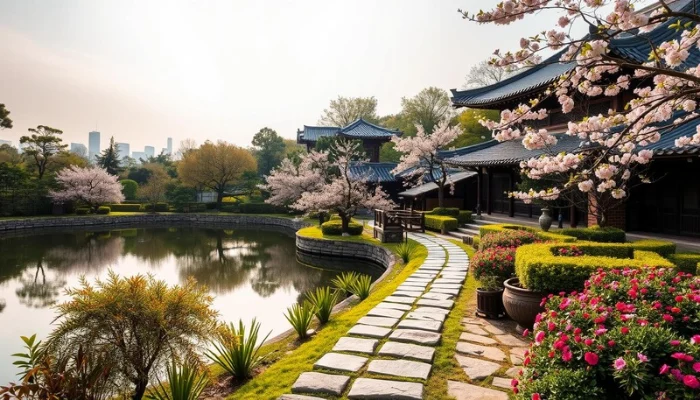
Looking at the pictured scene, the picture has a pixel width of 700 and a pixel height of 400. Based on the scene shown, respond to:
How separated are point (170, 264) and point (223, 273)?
332 centimetres

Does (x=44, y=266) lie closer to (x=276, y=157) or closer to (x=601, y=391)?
(x=601, y=391)

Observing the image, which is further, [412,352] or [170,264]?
[170,264]

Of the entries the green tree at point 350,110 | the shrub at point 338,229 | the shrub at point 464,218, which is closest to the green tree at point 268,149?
the green tree at point 350,110

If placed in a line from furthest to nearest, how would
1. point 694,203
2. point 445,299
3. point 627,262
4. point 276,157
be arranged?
point 276,157, point 694,203, point 445,299, point 627,262

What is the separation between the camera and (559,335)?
10.0ft

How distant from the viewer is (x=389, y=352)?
486 cm

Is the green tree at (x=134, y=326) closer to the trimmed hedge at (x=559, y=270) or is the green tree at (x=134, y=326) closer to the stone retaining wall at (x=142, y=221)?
the trimmed hedge at (x=559, y=270)

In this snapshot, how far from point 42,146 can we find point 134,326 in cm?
4281

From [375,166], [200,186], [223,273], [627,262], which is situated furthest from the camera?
[200,186]

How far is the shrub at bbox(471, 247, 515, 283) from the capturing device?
6.96 meters

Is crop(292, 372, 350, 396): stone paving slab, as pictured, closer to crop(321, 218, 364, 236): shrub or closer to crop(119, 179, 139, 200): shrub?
crop(321, 218, 364, 236): shrub

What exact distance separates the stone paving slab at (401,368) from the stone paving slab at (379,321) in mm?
1315

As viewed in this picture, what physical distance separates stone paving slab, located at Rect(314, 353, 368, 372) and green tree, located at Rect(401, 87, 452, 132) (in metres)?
41.5

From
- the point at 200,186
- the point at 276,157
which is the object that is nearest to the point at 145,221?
the point at 200,186
